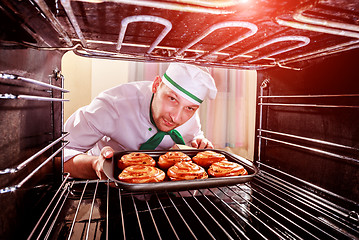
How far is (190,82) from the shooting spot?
5.88 feet

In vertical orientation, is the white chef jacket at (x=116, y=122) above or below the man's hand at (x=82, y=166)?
above

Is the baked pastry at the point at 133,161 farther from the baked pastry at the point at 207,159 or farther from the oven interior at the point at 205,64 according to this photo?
the baked pastry at the point at 207,159

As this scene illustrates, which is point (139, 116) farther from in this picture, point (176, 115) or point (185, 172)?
point (185, 172)

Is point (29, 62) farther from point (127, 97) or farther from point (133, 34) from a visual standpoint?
point (127, 97)

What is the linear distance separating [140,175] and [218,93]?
132 inches

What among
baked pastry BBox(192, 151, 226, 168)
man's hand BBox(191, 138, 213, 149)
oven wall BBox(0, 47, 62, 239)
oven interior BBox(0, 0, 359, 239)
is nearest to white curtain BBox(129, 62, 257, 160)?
man's hand BBox(191, 138, 213, 149)

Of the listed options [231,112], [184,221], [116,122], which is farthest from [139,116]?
[231,112]

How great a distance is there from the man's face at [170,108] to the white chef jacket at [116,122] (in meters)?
0.26

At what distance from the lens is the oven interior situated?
612 mm

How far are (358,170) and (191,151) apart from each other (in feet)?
3.17

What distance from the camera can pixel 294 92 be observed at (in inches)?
47.4

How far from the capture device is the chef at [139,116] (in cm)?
178

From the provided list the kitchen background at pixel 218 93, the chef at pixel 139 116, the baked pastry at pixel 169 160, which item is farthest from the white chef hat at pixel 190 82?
the kitchen background at pixel 218 93

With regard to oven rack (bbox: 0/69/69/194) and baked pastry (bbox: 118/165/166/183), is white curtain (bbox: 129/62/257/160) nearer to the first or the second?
baked pastry (bbox: 118/165/166/183)
